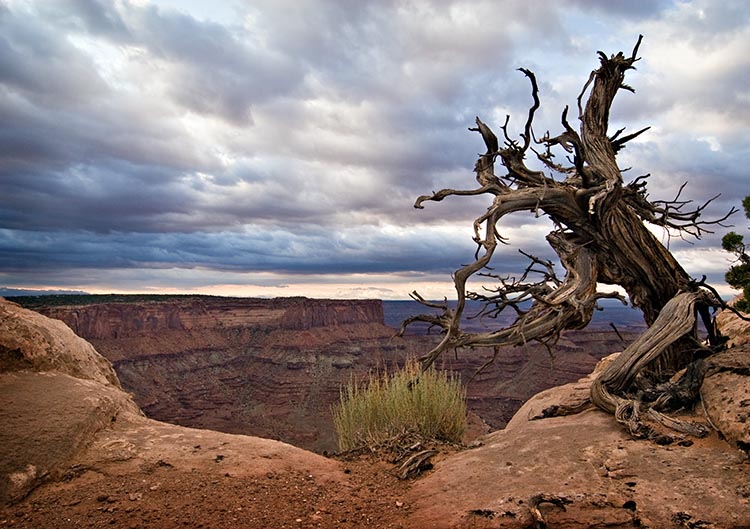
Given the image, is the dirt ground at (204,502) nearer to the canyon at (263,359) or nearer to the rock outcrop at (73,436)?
the rock outcrop at (73,436)

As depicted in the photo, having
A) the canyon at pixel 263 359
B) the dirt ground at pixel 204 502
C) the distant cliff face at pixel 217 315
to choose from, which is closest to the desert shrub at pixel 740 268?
the dirt ground at pixel 204 502

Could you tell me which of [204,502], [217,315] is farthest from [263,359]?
[204,502]

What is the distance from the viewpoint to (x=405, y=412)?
7359mm

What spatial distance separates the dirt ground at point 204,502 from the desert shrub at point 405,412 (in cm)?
212

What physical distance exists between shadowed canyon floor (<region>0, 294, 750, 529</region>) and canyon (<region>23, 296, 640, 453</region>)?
38.7 m

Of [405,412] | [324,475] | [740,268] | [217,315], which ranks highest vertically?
[740,268]

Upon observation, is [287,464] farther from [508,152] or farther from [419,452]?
[508,152]

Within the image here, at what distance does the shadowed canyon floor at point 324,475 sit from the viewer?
387cm

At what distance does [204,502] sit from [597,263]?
21.2ft

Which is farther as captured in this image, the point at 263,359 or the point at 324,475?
the point at 263,359

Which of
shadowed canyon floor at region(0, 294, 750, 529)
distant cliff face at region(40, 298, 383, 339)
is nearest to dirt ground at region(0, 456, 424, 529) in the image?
shadowed canyon floor at region(0, 294, 750, 529)

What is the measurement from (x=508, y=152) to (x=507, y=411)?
170 ft

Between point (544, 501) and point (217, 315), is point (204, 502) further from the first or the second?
point (217, 315)

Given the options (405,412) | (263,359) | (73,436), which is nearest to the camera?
(73,436)
